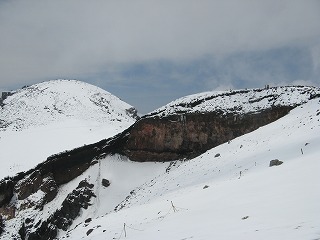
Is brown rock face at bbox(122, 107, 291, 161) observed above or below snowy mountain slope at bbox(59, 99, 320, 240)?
above

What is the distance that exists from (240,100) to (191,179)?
62.0 feet

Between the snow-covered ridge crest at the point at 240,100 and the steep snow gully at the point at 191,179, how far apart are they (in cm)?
12

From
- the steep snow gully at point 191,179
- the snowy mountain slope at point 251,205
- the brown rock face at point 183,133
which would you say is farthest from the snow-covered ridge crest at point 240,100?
the snowy mountain slope at point 251,205

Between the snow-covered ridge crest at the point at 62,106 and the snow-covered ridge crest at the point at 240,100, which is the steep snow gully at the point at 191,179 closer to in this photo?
the snow-covered ridge crest at the point at 240,100

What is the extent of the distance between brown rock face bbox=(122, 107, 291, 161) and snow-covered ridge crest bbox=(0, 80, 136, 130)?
4175 cm

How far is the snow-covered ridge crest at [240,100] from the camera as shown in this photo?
34375mm

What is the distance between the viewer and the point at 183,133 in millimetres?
39844

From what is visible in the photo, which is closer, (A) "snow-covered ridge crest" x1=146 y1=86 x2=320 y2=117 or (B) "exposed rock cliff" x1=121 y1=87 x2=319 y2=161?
(A) "snow-covered ridge crest" x1=146 y1=86 x2=320 y2=117

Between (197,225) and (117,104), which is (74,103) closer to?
(117,104)

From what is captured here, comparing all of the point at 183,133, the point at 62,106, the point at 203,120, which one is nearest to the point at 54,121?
the point at 62,106

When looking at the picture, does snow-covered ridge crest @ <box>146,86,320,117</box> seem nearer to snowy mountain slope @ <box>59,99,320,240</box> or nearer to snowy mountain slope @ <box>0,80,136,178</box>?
snowy mountain slope @ <box>59,99,320,240</box>

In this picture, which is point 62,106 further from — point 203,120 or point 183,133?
point 203,120

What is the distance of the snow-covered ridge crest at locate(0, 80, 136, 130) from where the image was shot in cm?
9050

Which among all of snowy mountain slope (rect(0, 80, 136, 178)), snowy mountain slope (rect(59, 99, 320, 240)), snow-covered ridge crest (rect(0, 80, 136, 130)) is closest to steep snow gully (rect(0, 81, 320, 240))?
snowy mountain slope (rect(59, 99, 320, 240))
